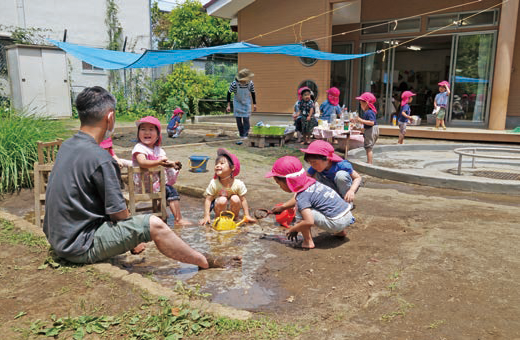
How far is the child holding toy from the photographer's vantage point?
192 inches

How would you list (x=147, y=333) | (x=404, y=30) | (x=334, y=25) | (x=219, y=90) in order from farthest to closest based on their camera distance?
(x=219, y=90)
(x=334, y=25)
(x=404, y=30)
(x=147, y=333)

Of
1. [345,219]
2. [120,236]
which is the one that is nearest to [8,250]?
[120,236]

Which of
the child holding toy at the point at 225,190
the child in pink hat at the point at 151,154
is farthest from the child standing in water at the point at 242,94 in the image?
the child in pink hat at the point at 151,154

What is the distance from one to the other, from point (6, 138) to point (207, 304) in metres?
5.40

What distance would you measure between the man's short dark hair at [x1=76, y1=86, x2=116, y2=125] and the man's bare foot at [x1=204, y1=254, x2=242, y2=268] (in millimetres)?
1517

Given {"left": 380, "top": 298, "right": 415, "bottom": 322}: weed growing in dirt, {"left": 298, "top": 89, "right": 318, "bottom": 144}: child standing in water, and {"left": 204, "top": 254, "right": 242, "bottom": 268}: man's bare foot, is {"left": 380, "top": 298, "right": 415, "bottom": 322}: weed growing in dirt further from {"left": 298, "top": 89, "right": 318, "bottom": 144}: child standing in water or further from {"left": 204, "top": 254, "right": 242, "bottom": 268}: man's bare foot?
{"left": 298, "top": 89, "right": 318, "bottom": 144}: child standing in water

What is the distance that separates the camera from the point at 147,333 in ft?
7.52

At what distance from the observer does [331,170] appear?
4.86 m

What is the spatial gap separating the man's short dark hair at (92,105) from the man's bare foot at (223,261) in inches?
59.7

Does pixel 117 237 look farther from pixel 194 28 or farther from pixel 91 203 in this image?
pixel 194 28

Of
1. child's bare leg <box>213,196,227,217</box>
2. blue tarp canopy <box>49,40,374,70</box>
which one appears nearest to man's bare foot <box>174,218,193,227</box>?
child's bare leg <box>213,196,227,217</box>

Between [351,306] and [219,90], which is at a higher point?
[219,90]

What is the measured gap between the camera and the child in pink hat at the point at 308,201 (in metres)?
3.99

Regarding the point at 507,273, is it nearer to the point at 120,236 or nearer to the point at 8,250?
the point at 120,236
